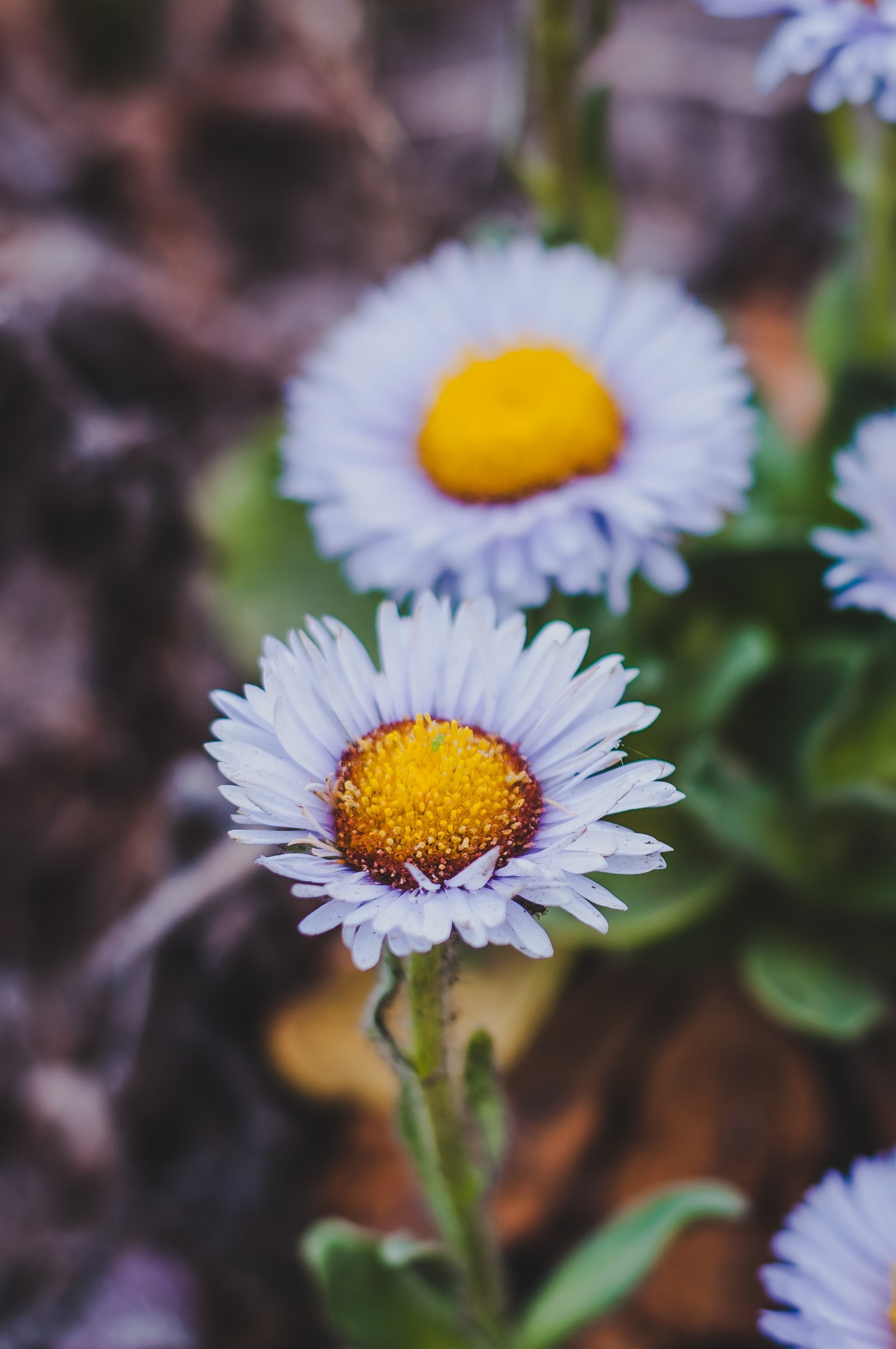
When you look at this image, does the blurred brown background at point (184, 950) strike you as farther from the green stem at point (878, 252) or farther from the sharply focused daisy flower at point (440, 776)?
the sharply focused daisy flower at point (440, 776)

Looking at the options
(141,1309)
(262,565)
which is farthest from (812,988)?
(262,565)

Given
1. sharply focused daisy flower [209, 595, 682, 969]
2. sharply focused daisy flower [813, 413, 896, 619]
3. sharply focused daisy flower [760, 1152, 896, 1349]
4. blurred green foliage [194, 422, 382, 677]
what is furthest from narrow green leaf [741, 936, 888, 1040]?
blurred green foliage [194, 422, 382, 677]

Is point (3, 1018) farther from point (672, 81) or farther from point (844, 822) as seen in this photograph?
point (672, 81)

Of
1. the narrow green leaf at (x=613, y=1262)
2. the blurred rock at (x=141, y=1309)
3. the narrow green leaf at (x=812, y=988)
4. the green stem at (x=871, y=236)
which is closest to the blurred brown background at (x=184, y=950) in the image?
the blurred rock at (x=141, y=1309)

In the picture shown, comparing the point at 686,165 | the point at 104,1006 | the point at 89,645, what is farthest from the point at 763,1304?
the point at 686,165

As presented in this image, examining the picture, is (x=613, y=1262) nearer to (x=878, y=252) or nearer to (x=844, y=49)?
(x=844, y=49)

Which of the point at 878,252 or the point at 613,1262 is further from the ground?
the point at 878,252
